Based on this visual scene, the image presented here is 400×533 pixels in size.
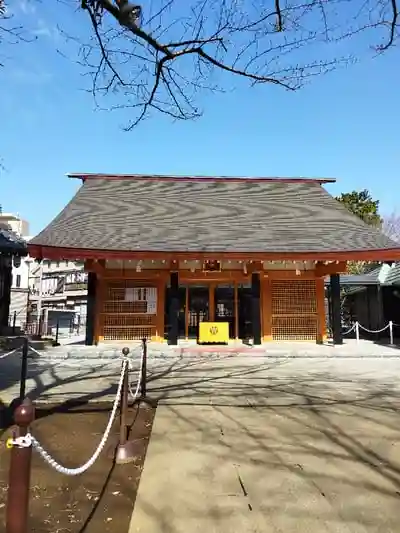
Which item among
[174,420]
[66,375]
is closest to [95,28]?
[174,420]

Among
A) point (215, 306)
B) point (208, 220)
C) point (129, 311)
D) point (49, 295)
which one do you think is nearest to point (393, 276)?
point (215, 306)

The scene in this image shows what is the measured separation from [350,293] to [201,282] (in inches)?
454

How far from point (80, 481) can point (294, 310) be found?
560 inches

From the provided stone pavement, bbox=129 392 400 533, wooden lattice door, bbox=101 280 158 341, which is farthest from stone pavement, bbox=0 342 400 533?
wooden lattice door, bbox=101 280 158 341

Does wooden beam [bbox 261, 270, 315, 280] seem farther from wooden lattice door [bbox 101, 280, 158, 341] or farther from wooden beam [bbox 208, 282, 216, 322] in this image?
wooden lattice door [bbox 101, 280, 158, 341]

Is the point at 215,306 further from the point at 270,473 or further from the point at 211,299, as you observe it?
the point at 270,473

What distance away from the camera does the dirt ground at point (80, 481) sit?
2.93 metres

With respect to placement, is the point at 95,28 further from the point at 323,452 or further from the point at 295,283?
the point at 295,283

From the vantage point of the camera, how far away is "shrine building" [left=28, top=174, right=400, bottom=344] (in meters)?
15.0

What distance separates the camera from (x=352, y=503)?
3.17m

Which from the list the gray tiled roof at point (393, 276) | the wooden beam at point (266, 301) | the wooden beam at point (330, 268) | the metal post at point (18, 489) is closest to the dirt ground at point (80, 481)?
the metal post at point (18, 489)

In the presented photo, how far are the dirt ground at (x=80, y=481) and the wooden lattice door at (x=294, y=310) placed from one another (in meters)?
12.1

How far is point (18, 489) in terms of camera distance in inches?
74.5

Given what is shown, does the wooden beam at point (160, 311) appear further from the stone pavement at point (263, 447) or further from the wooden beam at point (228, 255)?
the stone pavement at point (263, 447)
